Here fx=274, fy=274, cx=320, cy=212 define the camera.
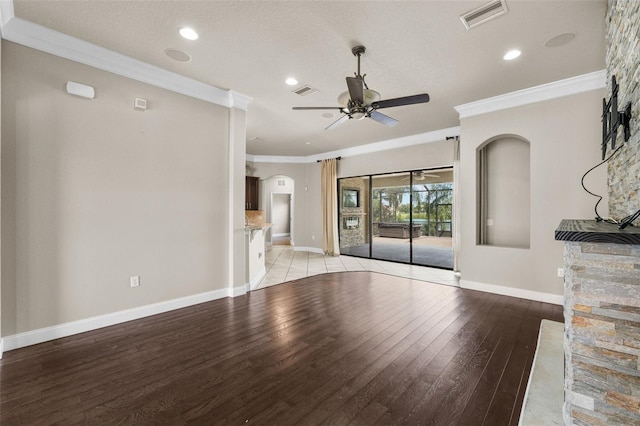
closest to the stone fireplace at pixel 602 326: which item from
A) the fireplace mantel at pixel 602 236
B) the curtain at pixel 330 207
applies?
the fireplace mantel at pixel 602 236

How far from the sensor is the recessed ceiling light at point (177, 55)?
299cm

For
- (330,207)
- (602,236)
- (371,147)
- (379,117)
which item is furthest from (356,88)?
(330,207)

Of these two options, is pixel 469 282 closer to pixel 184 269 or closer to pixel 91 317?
pixel 184 269

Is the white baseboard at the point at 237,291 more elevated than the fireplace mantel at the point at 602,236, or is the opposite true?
the fireplace mantel at the point at 602,236

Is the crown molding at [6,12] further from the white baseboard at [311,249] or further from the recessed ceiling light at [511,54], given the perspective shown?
the white baseboard at [311,249]

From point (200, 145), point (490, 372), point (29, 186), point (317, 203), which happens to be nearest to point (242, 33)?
point (200, 145)

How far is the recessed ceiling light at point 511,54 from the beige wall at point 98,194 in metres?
3.73

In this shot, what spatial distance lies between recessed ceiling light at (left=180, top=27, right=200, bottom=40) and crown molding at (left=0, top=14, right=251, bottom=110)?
895 mm

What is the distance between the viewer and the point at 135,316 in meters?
3.27

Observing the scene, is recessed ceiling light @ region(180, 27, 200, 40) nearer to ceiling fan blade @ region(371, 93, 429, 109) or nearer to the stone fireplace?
ceiling fan blade @ region(371, 93, 429, 109)

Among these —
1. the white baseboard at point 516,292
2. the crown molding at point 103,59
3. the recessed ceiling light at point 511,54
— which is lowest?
the white baseboard at point 516,292

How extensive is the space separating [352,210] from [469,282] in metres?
4.34

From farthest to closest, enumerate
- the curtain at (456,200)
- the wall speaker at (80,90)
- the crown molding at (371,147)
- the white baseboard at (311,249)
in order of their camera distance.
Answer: the white baseboard at (311,249) → the crown molding at (371,147) → the curtain at (456,200) → the wall speaker at (80,90)

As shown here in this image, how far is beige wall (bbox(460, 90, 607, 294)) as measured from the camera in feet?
11.8
